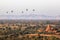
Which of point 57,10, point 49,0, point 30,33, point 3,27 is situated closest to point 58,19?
point 57,10

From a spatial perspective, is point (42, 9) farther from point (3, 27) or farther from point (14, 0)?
point (3, 27)

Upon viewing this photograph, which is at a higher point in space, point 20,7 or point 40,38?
point 20,7

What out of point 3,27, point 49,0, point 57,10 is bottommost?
point 3,27

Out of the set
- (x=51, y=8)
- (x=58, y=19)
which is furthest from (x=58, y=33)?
(x=51, y=8)

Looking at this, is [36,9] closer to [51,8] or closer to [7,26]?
[51,8]

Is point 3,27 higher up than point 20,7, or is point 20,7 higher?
point 20,7

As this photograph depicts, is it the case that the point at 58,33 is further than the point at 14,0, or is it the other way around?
the point at 14,0

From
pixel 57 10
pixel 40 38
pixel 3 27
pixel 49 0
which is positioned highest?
pixel 49 0
